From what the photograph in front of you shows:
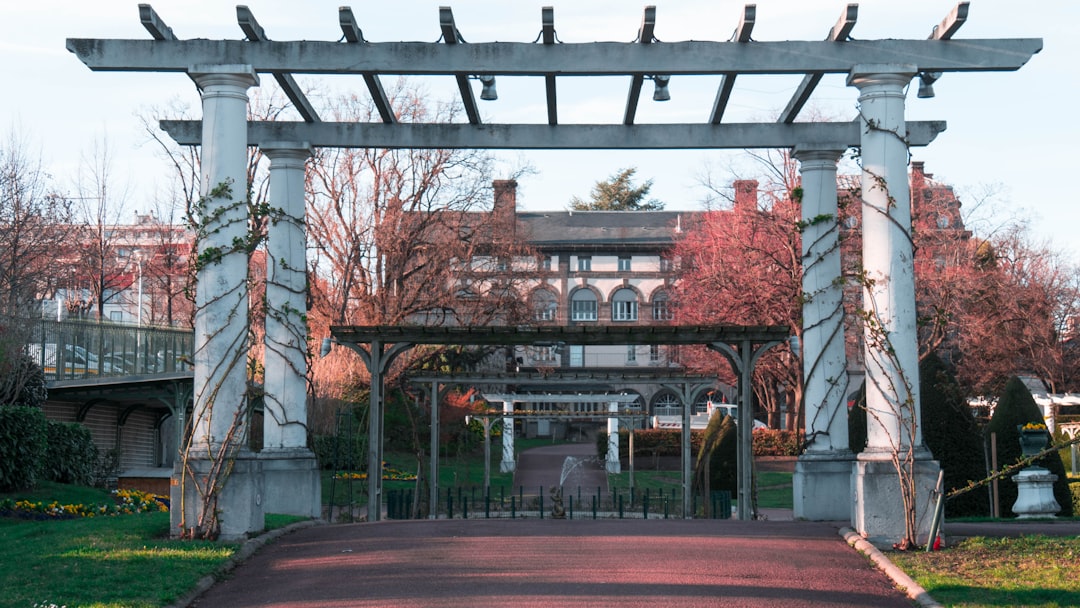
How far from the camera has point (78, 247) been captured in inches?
1559

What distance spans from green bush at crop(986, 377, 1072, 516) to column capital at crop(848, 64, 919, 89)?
10.4 meters

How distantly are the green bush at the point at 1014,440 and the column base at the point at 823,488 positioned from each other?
6.90 metres

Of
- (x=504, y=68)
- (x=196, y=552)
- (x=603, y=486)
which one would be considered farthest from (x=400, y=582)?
(x=603, y=486)

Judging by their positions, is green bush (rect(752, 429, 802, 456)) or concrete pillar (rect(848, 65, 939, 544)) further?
green bush (rect(752, 429, 802, 456))

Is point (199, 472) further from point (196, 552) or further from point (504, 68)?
point (504, 68)

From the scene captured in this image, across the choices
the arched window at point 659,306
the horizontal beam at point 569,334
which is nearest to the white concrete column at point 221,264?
the horizontal beam at point 569,334

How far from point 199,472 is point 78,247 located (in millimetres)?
30669

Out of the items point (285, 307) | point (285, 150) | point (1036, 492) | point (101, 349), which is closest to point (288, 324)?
point (285, 307)

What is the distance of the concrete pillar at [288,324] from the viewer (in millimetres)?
15570

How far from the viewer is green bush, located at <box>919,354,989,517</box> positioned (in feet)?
65.6

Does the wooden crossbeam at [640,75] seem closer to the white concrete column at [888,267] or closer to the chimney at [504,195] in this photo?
the white concrete column at [888,267]

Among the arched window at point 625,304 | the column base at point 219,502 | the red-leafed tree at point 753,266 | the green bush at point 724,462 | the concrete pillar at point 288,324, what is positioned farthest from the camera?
the arched window at point 625,304

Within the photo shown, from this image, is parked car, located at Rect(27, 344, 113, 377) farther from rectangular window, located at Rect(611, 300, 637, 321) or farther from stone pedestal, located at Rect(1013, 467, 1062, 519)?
rectangular window, located at Rect(611, 300, 637, 321)

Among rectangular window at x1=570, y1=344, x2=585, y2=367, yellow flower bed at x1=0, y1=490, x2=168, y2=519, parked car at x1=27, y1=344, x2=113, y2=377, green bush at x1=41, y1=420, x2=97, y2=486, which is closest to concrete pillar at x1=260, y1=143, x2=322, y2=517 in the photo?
yellow flower bed at x1=0, y1=490, x2=168, y2=519
